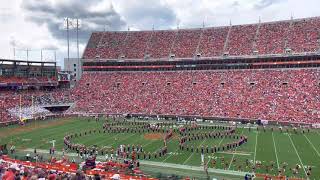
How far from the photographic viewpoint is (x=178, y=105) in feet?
169

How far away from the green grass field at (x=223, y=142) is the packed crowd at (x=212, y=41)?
18.6 m

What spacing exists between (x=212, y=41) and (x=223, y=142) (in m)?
31.1

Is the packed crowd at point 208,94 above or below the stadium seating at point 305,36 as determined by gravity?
below

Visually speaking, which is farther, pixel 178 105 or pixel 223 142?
pixel 178 105

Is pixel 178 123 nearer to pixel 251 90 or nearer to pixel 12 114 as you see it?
pixel 251 90

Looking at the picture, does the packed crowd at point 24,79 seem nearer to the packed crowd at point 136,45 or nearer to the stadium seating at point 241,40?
the packed crowd at point 136,45

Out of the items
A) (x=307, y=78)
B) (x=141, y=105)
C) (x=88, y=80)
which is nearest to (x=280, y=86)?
(x=307, y=78)

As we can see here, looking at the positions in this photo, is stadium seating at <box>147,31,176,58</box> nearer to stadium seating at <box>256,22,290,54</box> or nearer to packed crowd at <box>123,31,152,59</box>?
packed crowd at <box>123,31,152,59</box>

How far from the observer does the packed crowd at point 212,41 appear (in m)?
52.9

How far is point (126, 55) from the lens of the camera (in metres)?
63.9

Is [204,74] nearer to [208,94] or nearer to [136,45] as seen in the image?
[208,94]

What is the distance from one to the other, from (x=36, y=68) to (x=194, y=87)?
92.3 ft

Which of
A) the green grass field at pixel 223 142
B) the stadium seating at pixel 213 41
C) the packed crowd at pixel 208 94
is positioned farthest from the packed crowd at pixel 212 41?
the green grass field at pixel 223 142

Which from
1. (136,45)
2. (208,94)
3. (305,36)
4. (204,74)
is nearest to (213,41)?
(204,74)
